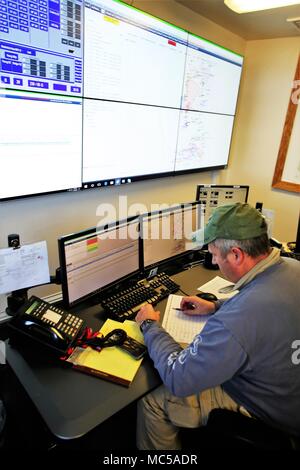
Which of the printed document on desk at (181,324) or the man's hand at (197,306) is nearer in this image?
the printed document on desk at (181,324)

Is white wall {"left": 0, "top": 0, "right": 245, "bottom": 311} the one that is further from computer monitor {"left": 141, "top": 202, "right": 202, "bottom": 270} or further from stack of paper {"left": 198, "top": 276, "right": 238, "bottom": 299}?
stack of paper {"left": 198, "top": 276, "right": 238, "bottom": 299}

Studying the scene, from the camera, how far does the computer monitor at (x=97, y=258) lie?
4.09 feet

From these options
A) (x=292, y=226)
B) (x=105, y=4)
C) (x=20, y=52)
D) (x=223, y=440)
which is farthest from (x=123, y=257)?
(x=292, y=226)

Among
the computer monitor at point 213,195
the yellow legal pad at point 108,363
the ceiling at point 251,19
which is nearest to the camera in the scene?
the yellow legal pad at point 108,363

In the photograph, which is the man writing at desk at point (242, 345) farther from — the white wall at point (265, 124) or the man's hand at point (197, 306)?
the white wall at point (265, 124)

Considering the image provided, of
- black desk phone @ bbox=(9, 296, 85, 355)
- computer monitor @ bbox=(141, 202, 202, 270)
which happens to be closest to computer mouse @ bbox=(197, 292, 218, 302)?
computer monitor @ bbox=(141, 202, 202, 270)

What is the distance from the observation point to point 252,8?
1696mm

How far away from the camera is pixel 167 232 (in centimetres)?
171

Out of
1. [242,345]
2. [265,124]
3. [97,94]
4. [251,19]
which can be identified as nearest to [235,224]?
[242,345]

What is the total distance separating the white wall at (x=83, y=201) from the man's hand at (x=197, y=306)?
118 centimetres

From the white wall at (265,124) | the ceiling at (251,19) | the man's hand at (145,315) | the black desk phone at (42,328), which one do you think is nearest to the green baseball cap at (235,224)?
the man's hand at (145,315)

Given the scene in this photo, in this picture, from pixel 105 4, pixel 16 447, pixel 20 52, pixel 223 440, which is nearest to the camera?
pixel 223 440

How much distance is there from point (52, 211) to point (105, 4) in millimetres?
1326
